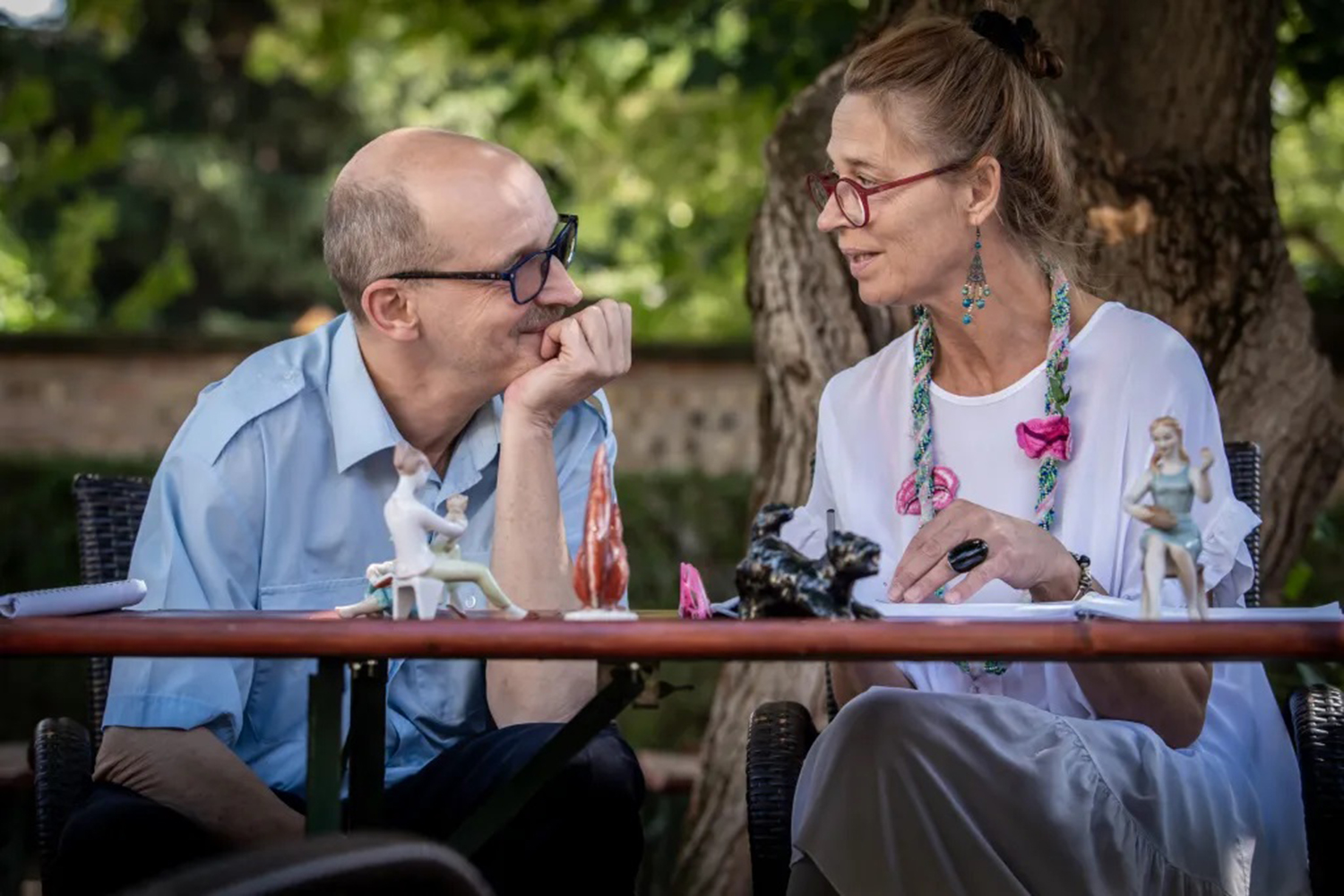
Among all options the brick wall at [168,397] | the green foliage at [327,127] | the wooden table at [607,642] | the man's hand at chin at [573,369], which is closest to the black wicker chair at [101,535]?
the man's hand at chin at [573,369]

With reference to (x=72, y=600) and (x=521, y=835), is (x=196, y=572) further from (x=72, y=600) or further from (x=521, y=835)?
(x=521, y=835)

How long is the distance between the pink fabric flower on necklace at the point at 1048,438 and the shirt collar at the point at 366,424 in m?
0.99

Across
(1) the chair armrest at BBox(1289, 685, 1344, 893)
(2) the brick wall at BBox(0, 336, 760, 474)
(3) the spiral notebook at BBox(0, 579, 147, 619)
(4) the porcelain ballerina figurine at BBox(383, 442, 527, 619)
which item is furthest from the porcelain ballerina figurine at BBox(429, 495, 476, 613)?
(2) the brick wall at BBox(0, 336, 760, 474)

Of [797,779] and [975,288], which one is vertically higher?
[975,288]

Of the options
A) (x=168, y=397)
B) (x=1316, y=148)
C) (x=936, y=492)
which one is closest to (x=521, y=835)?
(x=936, y=492)

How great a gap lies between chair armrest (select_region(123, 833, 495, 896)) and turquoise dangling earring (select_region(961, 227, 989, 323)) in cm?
219

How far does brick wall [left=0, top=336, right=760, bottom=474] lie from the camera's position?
10.2m

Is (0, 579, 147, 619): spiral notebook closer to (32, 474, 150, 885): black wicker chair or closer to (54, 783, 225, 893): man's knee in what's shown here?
(54, 783, 225, 893): man's knee

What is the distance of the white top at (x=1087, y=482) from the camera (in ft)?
10.6

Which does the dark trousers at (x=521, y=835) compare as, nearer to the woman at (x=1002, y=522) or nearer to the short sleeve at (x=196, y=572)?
the short sleeve at (x=196, y=572)

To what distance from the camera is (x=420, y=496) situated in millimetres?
3428

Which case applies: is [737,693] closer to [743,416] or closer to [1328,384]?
[1328,384]

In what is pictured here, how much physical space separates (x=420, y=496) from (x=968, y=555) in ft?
3.70

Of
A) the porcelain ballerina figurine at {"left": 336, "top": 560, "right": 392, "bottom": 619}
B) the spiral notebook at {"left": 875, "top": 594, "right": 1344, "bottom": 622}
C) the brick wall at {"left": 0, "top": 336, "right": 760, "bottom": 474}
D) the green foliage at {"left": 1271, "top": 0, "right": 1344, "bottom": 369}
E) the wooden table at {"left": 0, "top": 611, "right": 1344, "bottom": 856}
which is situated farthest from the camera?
the brick wall at {"left": 0, "top": 336, "right": 760, "bottom": 474}
